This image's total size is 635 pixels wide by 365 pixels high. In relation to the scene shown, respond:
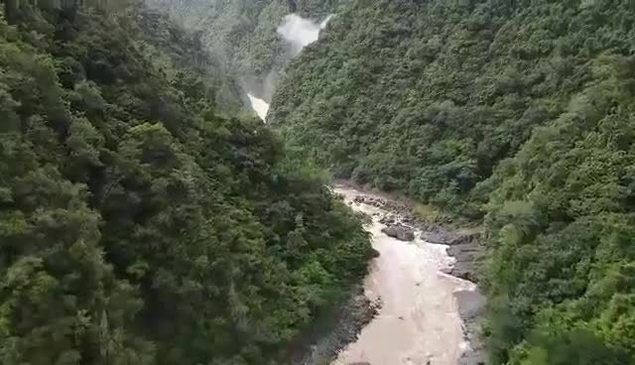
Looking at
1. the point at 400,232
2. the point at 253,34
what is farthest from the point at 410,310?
the point at 253,34

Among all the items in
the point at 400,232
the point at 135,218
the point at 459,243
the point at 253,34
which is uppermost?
the point at 253,34

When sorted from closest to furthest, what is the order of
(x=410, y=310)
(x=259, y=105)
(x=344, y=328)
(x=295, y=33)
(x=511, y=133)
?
1. (x=344, y=328)
2. (x=410, y=310)
3. (x=511, y=133)
4. (x=259, y=105)
5. (x=295, y=33)

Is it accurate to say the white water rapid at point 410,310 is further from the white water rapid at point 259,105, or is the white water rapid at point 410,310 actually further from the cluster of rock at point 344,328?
the white water rapid at point 259,105

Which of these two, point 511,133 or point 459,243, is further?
point 511,133

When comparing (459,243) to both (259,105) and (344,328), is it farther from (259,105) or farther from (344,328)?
(259,105)

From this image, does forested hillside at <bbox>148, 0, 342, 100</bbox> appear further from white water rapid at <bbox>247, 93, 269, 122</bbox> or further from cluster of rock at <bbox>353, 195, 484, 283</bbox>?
cluster of rock at <bbox>353, 195, 484, 283</bbox>

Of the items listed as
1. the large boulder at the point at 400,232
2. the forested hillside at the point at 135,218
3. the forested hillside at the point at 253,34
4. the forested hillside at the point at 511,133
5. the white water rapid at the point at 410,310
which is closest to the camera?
the forested hillside at the point at 135,218

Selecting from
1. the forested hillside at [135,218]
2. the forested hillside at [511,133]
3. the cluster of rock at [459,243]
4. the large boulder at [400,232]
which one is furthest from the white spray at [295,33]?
the forested hillside at [135,218]
